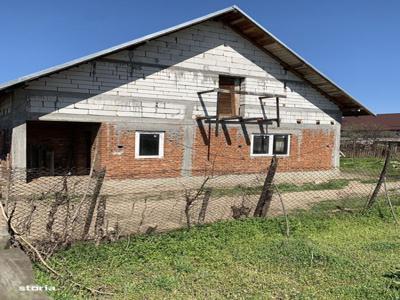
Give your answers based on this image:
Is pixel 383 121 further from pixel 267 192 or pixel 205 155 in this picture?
pixel 267 192

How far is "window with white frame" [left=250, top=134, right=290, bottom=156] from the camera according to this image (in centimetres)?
1711

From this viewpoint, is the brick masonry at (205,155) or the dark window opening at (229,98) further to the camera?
the dark window opening at (229,98)

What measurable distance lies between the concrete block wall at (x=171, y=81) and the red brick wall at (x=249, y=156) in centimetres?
91

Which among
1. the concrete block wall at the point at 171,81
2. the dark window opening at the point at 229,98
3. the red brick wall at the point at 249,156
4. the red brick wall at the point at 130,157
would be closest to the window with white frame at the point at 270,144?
the red brick wall at the point at 249,156

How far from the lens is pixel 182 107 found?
15195mm

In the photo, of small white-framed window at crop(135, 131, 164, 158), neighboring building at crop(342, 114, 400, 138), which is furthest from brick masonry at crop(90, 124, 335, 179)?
neighboring building at crop(342, 114, 400, 138)

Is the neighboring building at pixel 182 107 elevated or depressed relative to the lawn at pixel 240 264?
elevated

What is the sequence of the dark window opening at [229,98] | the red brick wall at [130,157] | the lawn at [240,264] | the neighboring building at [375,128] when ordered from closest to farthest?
the lawn at [240,264], the red brick wall at [130,157], the dark window opening at [229,98], the neighboring building at [375,128]

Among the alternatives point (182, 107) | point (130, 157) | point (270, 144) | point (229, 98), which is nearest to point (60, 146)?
point (130, 157)

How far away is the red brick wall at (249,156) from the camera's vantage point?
623 inches

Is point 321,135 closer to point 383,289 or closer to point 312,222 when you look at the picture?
point 312,222

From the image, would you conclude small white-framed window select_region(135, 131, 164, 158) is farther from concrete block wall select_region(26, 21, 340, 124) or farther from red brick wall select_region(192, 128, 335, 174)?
red brick wall select_region(192, 128, 335, 174)

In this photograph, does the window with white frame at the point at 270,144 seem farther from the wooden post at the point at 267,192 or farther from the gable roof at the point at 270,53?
the wooden post at the point at 267,192

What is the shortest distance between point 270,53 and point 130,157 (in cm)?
709
